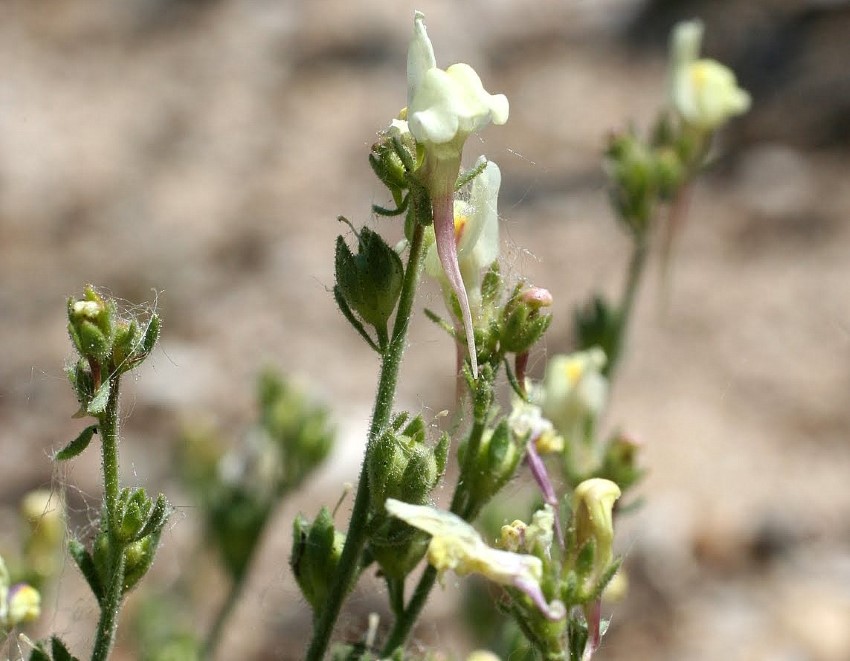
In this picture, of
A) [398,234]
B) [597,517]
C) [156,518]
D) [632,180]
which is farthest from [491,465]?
[398,234]

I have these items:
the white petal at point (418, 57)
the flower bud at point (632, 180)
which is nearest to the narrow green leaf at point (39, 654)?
the white petal at point (418, 57)

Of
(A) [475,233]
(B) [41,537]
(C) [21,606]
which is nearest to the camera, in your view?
(A) [475,233]

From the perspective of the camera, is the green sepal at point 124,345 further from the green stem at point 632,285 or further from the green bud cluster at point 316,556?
the green stem at point 632,285

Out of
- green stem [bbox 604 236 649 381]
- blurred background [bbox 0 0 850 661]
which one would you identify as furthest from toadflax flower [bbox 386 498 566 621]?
blurred background [bbox 0 0 850 661]

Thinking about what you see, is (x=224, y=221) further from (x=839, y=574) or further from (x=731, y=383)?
(x=839, y=574)

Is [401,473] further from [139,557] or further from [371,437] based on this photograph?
[139,557]

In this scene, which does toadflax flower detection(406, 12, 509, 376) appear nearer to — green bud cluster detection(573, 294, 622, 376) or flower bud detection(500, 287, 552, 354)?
flower bud detection(500, 287, 552, 354)

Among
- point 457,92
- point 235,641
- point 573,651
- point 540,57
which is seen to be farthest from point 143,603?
point 540,57
